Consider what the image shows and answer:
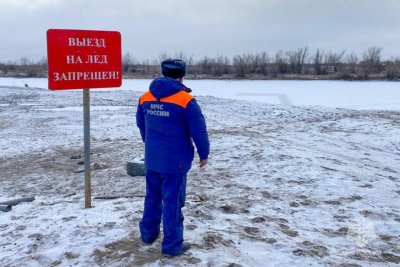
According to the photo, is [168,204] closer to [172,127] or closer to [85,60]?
[172,127]

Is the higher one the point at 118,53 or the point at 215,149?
the point at 118,53

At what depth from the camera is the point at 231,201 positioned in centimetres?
595

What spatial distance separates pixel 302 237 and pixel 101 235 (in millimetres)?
2259

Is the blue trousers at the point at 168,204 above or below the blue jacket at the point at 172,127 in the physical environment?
below

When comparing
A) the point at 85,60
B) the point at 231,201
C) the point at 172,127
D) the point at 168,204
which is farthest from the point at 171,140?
the point at 231,201

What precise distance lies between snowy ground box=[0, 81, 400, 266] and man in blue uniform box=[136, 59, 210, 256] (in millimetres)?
407

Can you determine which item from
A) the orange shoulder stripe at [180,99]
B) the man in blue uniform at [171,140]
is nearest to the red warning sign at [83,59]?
the man in blue uniform at [171,140]

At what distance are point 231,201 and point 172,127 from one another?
2.42 metres

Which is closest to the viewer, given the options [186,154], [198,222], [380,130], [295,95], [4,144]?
[186,154]

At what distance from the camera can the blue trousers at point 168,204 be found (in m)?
3.99

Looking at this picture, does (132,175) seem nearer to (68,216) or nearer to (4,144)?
(68,216)

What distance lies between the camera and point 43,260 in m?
4.11

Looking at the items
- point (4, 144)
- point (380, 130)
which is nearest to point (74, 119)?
point (4, 144)

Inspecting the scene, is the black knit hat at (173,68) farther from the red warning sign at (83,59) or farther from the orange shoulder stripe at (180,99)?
the red warning sign at (83,59)
